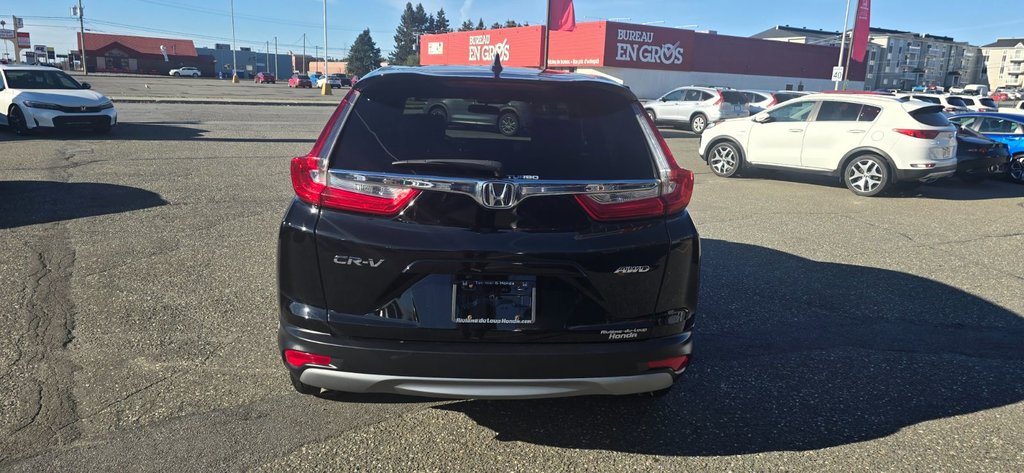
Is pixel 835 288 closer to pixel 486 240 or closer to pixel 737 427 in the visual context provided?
pixel 737 427

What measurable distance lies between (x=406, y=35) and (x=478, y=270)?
152 m

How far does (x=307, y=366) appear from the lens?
2.77 meters

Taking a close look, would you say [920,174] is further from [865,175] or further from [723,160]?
[723,160]

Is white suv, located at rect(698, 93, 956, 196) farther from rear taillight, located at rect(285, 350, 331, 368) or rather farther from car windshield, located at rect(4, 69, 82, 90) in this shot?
car windshield, located at rect(4, 69, 82, 90)

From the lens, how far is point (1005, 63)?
436ft

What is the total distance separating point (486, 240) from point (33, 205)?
24.2 feet

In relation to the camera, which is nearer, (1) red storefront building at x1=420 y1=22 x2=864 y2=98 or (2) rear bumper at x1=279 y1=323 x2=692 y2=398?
(2) rear bumper at x1=279 y1=323 x2=692 y2=398

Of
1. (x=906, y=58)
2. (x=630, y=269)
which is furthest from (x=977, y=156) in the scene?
(x=906, y=58)

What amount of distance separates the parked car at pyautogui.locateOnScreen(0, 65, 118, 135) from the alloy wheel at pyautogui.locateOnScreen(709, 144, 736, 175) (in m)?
13.0

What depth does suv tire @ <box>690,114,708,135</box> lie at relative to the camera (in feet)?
79.0

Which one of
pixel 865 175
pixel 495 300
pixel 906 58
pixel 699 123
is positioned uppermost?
pixel 906 58

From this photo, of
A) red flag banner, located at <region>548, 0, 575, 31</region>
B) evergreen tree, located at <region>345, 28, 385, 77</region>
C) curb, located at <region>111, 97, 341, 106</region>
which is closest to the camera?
red flag banner, located at <region>548, 0, 575, 31</region>

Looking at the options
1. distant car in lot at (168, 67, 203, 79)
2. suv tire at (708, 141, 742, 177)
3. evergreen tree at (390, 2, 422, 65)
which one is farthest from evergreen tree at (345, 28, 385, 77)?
suv tire at (708, 141, 742, 177)

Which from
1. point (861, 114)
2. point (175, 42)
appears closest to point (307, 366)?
point (861, 114)
